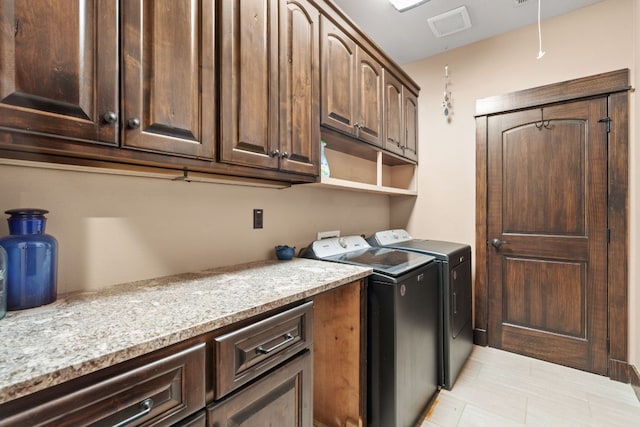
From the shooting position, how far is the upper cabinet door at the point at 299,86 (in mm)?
1392

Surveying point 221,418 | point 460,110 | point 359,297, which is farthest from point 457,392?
point 460,110

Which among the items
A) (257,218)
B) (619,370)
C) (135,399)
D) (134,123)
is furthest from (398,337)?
(619,370)

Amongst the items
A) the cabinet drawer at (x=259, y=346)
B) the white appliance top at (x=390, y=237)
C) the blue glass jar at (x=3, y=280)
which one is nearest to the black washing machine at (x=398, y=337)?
the cabinet drawer at (x=259, y=346)

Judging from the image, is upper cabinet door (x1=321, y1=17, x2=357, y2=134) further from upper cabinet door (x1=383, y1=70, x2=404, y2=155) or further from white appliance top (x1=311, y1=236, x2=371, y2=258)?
white appliance top (x1=311, y1=236, x2=371, y2=258)

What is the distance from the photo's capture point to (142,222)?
125 centimetres

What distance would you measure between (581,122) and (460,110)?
0.87 m

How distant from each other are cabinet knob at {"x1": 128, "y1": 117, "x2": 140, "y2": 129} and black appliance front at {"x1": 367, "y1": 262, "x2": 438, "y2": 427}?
1168mm

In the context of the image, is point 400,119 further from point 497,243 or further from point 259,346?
point 259,346

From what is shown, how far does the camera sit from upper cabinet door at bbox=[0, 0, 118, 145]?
27.9 inches

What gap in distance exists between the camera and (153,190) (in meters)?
1.28

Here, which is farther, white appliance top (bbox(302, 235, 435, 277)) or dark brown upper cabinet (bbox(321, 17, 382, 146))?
dark brown upper cabinet (bbox(321, 17, 382, 146))

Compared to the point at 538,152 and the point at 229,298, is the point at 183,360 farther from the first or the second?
the point at 538,152

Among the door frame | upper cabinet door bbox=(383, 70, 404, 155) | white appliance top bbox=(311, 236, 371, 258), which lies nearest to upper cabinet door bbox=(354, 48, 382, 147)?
upper cabinet door bbox=(383, 70, 404, 155)

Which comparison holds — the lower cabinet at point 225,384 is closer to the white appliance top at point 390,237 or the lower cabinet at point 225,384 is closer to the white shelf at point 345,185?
the white shelf at point 345,185
